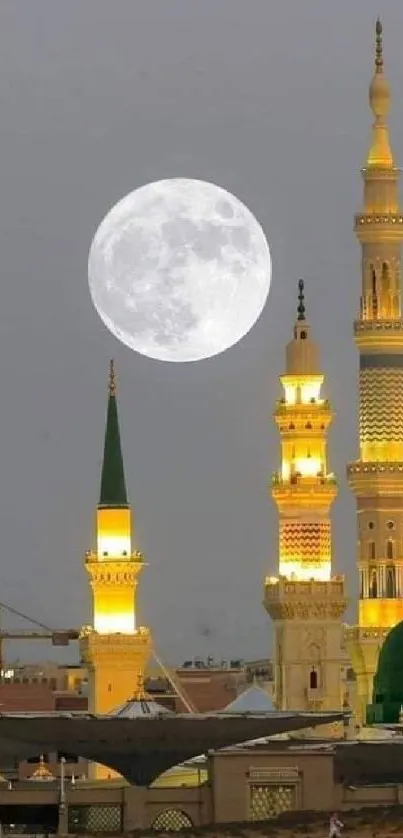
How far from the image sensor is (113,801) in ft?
232

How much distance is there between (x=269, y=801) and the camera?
7038cm

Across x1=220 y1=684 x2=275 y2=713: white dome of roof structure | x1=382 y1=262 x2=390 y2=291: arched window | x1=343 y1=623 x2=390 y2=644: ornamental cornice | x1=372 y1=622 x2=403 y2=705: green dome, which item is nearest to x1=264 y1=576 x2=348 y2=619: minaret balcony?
x1=343 y1=623 x2=390 y2=644: ornamental cornice

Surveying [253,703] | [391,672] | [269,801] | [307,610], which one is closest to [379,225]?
[307,610]

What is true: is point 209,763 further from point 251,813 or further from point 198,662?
point 198,662

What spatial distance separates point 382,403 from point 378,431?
29.7 inches

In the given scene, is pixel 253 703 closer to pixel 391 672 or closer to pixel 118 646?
pixel 391 672

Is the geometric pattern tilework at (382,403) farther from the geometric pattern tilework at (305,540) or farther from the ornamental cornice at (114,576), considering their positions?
the ornamental cornice at (114,576)

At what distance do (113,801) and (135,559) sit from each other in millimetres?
39979

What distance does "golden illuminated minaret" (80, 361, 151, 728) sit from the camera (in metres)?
110

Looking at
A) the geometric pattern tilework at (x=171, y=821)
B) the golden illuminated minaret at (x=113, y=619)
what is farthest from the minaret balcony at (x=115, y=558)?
the geometric pattern tilework at (x=171, y=821)

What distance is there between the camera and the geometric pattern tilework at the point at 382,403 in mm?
105062

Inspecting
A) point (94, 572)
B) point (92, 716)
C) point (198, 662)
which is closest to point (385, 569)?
→ point (94, 572)

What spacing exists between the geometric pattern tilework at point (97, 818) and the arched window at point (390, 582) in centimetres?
3654

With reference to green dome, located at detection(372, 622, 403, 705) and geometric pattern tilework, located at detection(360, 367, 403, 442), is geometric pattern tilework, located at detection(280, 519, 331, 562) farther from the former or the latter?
green dome, located at detection(372, 622, 403, 705)
